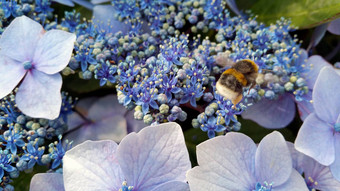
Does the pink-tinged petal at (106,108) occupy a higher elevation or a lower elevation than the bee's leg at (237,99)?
lower

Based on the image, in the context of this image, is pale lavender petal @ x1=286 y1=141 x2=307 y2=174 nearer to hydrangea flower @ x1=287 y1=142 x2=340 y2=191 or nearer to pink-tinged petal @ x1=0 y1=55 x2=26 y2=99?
hydrangea flower @ x1=287 y1=142 x2=340 y2=191

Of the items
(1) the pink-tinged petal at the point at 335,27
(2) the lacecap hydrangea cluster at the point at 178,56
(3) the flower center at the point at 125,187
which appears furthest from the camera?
(1) the pink-tinged petal at the point at 335,27

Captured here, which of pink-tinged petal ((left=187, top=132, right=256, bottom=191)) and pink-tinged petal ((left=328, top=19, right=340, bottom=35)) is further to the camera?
pink-tinged petal ((left=328, top=19, right=340, bottom=35))

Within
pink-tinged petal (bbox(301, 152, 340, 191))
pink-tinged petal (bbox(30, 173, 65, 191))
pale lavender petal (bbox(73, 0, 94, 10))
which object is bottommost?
pink-tinged petal (bbox(301, 152, 340, 191))

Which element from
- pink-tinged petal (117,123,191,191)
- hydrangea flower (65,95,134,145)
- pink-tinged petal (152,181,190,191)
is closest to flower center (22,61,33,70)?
hydrangea flower (65,95,134,145)

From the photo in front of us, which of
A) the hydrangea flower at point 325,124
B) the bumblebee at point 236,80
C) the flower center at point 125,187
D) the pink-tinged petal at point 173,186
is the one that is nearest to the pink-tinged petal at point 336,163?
the hydrangea flower at point 325,124

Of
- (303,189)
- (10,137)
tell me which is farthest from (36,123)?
(303,189)

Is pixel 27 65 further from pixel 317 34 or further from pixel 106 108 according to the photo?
pixel 317 34

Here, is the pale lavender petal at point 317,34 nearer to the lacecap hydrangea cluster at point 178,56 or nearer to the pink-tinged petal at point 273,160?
the lacecap hydrangea cluster at point 178,56
